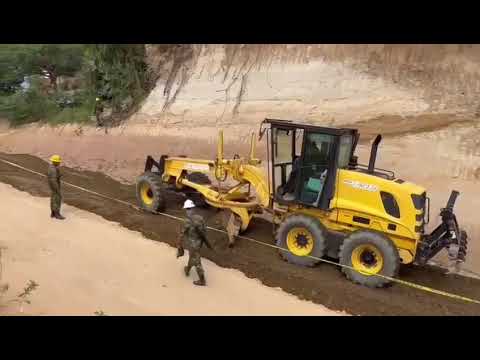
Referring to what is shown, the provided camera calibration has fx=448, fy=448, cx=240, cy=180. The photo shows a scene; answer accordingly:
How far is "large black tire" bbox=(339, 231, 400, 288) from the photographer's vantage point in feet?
25.1

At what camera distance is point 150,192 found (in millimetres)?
10945

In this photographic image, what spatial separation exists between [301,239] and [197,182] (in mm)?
3279

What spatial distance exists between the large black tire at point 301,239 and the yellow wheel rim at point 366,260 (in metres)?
0.62

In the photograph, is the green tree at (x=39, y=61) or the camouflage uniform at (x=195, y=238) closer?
the camouflage uniform at (x=195, y=238)

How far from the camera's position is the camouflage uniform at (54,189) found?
9688mm

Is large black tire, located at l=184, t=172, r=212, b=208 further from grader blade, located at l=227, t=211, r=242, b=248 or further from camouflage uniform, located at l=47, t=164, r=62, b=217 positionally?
camouflage uniform, located at l=47, t=164, r=62, b=217

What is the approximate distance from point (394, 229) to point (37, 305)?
19.2ft

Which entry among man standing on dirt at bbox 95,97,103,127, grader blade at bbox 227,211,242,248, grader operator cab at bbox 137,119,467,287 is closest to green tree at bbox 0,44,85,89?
man standing on dirt at bbox 95,97,103,127

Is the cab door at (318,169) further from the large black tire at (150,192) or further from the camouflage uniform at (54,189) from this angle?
the camouflage uniform at (54,189)

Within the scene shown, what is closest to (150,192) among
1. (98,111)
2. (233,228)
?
(233,228)

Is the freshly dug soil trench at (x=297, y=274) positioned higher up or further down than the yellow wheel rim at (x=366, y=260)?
further down

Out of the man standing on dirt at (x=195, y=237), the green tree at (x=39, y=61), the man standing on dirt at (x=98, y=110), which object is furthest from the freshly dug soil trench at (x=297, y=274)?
the green tree at (x=39, y=61)

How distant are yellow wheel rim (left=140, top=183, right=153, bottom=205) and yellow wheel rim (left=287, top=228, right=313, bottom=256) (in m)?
3.95
